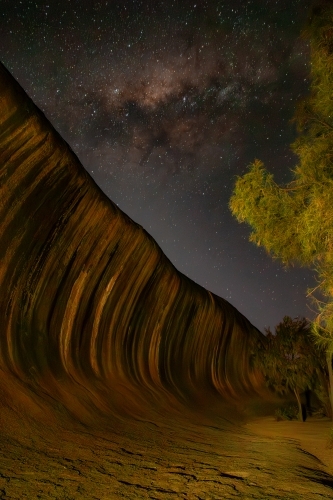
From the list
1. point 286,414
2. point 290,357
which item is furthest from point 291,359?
point 286,414

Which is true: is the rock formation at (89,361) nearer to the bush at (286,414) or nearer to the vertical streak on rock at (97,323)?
the vertical streak on rock at (97,323)

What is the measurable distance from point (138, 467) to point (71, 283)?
411 centimetres

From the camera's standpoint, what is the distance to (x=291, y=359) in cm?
1283

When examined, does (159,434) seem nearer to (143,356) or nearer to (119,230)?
(119,230)

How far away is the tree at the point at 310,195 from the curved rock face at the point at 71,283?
2.83m

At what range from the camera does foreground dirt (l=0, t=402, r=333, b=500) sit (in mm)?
2908

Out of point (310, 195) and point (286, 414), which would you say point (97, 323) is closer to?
point (310, 195)

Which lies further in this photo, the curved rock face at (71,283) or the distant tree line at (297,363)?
the distant tree line at (297,363)

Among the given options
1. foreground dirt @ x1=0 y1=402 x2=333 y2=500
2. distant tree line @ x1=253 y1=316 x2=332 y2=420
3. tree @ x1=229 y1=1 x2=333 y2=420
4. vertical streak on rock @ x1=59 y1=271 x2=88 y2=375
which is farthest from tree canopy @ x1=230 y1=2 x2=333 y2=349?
distant tree line @ x1=253 y1=316 x2=332 y2=420

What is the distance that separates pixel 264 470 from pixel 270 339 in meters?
11.0

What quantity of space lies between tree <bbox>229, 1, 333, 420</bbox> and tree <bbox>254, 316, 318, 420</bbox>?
6363 mm

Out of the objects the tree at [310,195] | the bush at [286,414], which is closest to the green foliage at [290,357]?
the bush at [286,414]

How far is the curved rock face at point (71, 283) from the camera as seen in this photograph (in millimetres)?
5605

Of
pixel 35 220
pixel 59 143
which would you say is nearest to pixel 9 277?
pixel 35 220
